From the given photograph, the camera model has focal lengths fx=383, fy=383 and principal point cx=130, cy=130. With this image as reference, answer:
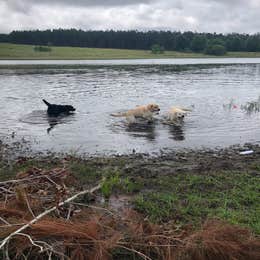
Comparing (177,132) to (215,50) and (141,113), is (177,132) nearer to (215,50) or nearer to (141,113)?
(141,113)

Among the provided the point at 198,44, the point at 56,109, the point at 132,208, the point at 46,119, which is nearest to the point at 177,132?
the point at 46,119

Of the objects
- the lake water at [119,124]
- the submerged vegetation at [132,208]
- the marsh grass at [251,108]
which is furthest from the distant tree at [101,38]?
the submerged vegetation at [132,208]

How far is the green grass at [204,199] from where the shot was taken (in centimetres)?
571

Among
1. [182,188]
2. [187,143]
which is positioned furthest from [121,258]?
[187,143]

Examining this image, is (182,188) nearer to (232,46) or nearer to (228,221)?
(228,221)

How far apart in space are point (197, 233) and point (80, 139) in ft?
24.6

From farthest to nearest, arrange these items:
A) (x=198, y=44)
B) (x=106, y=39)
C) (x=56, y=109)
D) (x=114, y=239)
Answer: (x=106, y=39)
(x=198, y=44)
(x=56, y=109)
(x=114, y=239)

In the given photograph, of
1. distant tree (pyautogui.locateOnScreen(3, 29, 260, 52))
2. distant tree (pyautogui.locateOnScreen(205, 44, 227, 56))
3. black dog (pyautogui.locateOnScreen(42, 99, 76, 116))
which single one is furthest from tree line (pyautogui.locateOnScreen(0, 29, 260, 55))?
black dog (pyautogui.locateOnScreen(42, 99, 76, 116))

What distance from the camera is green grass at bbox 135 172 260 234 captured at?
5707 millimetres

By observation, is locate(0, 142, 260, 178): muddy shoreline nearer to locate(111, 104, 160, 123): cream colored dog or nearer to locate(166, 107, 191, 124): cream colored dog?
locate(166, 107, 191, 124): cream colored dog

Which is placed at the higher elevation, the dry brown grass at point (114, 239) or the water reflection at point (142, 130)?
the dry brown grass at point (114, 239)

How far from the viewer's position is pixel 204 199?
639 cm

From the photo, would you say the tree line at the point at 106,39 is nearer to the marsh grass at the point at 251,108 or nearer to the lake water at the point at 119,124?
the lake water at the point at 119,124

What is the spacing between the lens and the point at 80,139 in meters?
11.8
